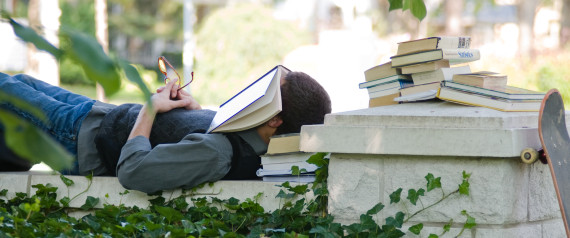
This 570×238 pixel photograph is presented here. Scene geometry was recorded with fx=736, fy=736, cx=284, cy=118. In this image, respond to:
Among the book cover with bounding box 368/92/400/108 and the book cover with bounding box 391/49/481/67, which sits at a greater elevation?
the book cover with bounding box 391/49/481/67

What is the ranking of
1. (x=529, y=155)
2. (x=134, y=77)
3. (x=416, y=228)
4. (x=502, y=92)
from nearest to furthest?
(x=134, y=77) < (x=529, y=155) < (x=416, y=228) < (x=502, y=92)

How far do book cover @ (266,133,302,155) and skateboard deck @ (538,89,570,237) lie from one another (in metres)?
1.01

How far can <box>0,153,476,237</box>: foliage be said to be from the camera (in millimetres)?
2596

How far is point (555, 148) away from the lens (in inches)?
101

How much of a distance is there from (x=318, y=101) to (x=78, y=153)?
121 cm

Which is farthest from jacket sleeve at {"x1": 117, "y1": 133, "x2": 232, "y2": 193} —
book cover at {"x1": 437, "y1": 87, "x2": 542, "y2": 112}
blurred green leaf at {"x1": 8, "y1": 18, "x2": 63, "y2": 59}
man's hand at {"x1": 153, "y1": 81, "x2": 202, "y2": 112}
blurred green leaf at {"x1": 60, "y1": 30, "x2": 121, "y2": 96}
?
blurred green leaf at {"x1": 60, "y1": 30, "x2": 121, "y2": 96}

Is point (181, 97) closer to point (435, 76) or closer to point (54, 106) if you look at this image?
point (54, 106)

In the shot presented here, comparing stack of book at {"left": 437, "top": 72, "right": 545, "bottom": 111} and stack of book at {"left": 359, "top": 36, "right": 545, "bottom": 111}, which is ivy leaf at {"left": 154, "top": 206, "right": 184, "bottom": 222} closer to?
stack of book at {"left": 359, "top": 36, "right": 545, "bottom": 111}

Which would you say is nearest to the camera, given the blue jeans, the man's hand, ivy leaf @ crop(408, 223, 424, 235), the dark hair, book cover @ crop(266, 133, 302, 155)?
ivy leaf @ crop(408, 223, 424, 235)

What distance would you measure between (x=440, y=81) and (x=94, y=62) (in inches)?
83.6

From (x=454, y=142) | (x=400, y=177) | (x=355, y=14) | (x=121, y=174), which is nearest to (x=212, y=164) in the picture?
(x=121, y=174)

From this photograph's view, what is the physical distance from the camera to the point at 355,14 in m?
16.9

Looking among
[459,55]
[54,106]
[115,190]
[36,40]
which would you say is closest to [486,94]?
[459,55]

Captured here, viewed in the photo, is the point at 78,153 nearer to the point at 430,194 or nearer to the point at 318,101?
the point at 318,101
